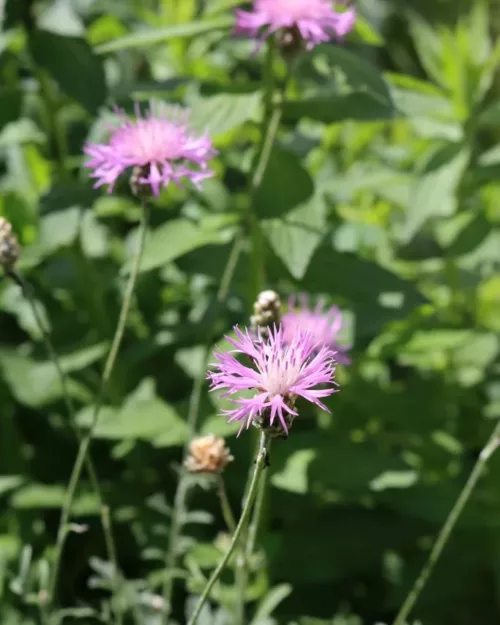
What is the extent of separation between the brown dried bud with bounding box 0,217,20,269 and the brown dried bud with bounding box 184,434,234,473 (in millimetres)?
212

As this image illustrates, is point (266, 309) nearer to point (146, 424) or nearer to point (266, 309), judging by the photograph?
point (266, 309)

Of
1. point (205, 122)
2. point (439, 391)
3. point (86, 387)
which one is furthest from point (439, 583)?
point (205, 122)

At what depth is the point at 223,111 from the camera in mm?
1004

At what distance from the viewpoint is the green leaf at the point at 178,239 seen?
99 centimetres

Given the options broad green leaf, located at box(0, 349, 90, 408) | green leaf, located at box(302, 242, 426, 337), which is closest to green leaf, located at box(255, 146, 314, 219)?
green leaf, located at box(302, 242, 426, 337)

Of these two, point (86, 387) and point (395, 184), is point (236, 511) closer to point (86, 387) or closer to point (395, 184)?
point (86, 387)

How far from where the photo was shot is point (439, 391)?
131cm

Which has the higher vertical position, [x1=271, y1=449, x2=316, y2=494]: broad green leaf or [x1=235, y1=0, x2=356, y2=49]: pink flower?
[x1=235, y1=0, x2=356, y2=49]: pink flower

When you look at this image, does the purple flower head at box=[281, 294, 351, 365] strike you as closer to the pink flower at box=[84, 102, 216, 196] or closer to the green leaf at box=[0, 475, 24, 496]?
the pink flower at box=[84, 102, 216, 196]

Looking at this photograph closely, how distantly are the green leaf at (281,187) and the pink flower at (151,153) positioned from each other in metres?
0.18

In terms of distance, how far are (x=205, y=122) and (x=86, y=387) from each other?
0.46 meters

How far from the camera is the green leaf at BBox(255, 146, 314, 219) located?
1.01m

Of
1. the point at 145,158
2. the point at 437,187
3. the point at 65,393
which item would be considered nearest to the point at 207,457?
the point at 65,393

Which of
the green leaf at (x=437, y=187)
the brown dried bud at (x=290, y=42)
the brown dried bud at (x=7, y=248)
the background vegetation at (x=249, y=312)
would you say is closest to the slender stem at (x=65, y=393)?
the brown dried bud at (x=7, y=248)
